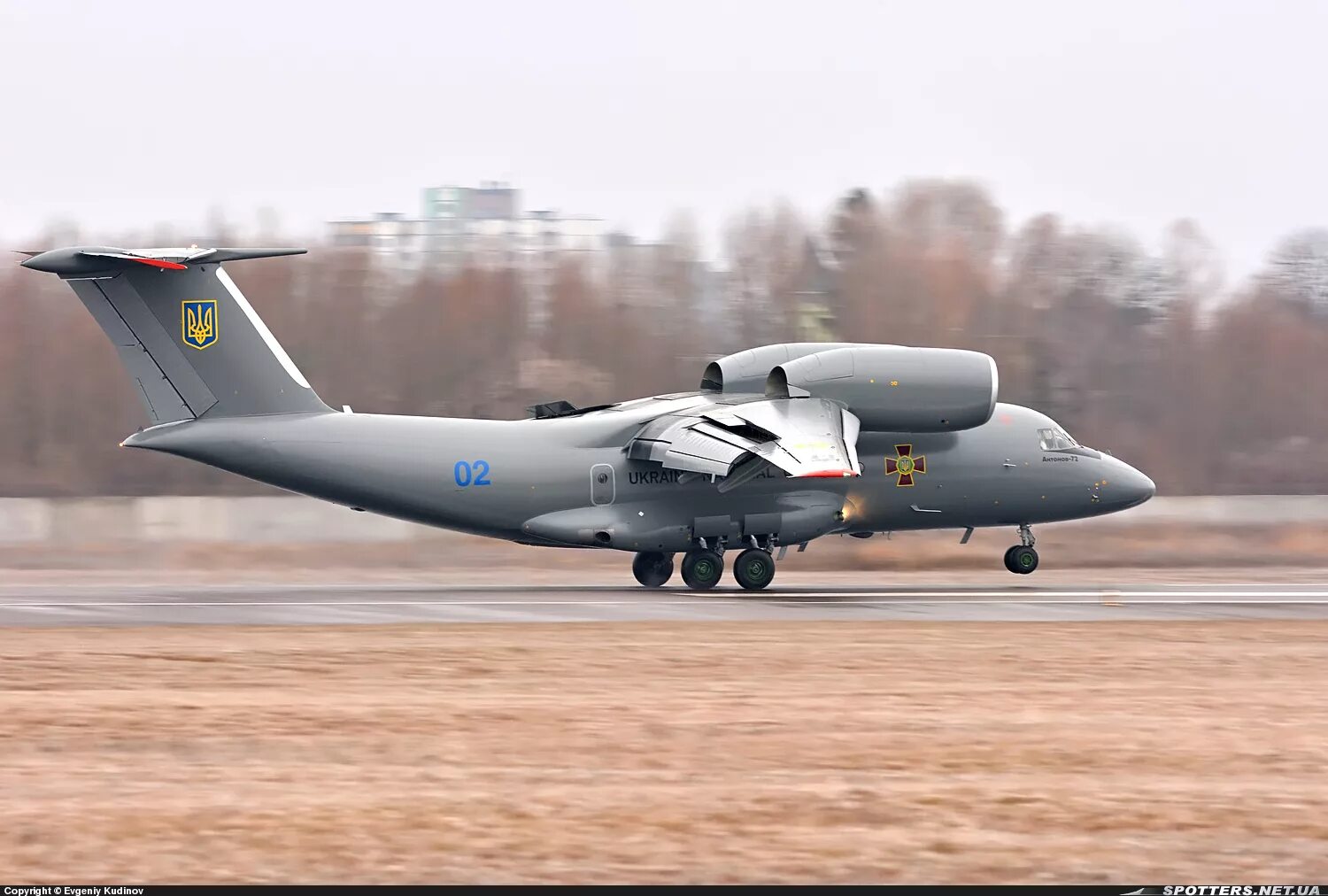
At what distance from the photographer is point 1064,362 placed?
1820 inches

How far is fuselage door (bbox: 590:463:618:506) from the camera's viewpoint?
24.8 metres

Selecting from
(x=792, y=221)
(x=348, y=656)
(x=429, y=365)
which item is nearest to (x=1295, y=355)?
(x=792, y=221)

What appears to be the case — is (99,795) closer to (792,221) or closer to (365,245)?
(365,245)

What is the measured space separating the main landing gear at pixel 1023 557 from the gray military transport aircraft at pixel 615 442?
146cm

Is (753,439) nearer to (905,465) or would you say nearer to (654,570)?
(905,465)

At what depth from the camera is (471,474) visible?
2439cm

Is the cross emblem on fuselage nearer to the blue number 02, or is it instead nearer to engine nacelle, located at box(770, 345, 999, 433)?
engine nacelle, located at box(770, 345, 999, 433)

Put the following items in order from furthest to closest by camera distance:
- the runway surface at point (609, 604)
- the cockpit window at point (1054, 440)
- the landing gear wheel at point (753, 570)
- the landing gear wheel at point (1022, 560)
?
the landing gear wheel at point (1022, 560) < the cockpit window at point (1054, 440) < the landing gear wheel at point (753, 570) < the runway surface at point (609, 604)

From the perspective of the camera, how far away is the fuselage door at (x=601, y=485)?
81.4ft

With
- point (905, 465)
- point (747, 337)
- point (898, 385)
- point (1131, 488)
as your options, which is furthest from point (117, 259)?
point (747, 337)

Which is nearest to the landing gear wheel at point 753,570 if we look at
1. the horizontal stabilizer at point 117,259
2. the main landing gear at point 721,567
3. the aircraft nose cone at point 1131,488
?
the main landing gear at point 721,567

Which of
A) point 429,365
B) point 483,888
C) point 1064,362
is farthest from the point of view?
point 1064,362

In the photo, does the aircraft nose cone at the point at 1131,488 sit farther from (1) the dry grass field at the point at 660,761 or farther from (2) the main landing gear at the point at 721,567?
(1) the dry grass field at the point at 660,761

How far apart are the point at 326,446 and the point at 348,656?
8.72 m
